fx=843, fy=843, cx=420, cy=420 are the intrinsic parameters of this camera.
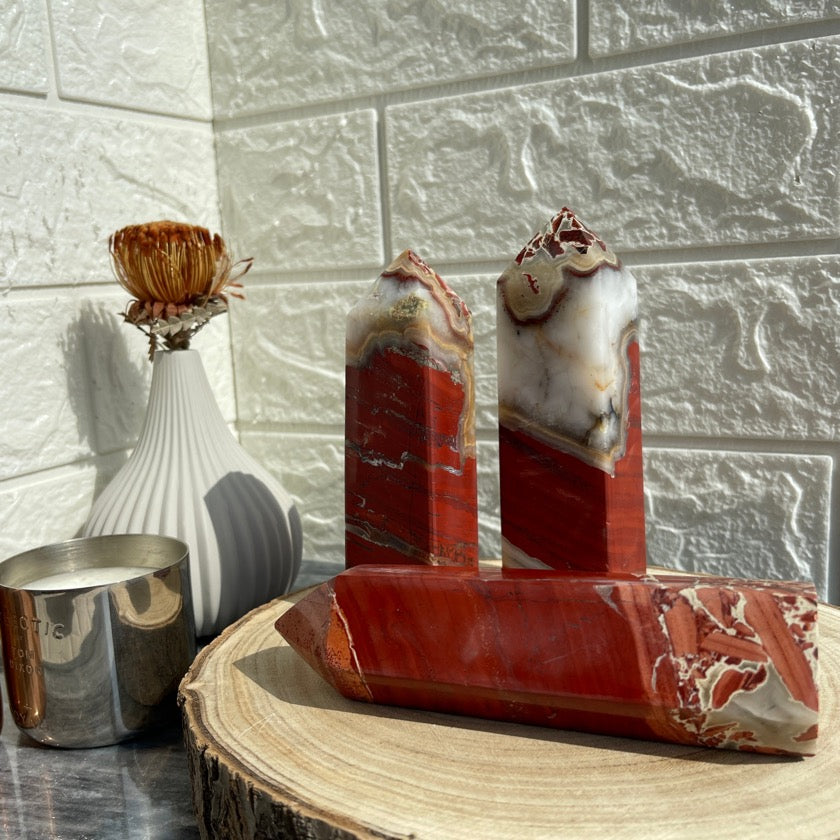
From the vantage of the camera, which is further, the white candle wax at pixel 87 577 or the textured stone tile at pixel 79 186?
the textured stone tile at pixel 79 186

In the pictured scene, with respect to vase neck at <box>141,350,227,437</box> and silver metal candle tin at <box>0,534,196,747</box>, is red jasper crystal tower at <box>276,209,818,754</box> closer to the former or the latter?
silver metal candle tin at <box>0,534,196,747</box>

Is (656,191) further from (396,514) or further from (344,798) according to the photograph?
(344,798)

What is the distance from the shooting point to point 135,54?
827 millimetres

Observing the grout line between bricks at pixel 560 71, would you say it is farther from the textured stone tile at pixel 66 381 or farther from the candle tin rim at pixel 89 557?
the candle tin rim at pixel 89 557

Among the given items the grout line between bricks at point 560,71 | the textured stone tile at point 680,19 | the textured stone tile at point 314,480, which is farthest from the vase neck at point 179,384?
the textured stone tile at point 680,19

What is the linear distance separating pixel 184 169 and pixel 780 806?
2.58ft

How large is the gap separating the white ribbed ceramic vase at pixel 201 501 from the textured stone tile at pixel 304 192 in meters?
0.22

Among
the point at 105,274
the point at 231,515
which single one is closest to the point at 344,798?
the point at 231,515

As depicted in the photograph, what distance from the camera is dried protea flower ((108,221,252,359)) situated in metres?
0.69

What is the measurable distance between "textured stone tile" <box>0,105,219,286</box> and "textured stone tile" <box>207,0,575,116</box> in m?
0.09

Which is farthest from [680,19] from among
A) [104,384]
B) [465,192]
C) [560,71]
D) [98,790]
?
[98,790]

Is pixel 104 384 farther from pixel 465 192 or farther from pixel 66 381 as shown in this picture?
pixel 465 192

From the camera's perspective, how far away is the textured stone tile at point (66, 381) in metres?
0.73

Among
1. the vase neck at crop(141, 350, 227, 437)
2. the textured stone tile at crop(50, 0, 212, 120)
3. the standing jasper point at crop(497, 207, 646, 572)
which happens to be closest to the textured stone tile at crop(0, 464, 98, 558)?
the vase neck at crop(141, 350, 227, 437)
